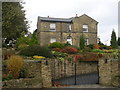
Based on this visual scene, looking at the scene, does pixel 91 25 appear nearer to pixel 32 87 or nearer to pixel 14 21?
pixel 14 21

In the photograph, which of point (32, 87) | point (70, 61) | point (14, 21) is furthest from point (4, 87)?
point (14, 21)

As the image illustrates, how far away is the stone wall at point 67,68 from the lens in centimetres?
1725

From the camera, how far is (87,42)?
3781 cm

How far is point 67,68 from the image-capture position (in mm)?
18594

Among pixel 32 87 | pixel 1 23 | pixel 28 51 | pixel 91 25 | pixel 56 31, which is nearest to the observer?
pixel 32 87

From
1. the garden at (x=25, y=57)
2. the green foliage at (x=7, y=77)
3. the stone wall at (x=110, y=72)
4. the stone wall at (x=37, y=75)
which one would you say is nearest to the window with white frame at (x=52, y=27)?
the garden at (x=25, y=57)

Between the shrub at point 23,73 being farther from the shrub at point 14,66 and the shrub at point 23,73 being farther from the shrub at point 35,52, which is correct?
the shrub at point 35,52

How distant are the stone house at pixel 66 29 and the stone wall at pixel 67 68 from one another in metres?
15.7

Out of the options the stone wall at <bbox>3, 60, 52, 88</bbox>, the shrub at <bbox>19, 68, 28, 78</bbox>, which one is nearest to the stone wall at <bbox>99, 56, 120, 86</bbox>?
the stone wall at <bbox>3, 60, 52, 88</bbox>

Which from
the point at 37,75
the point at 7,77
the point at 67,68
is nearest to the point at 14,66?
the point at 7,77

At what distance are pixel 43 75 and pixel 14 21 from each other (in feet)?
32.1

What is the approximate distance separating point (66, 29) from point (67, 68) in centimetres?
1869

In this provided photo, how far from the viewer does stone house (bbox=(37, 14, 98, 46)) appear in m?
35.3

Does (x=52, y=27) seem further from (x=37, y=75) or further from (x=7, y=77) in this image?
(x=7, y=77)
